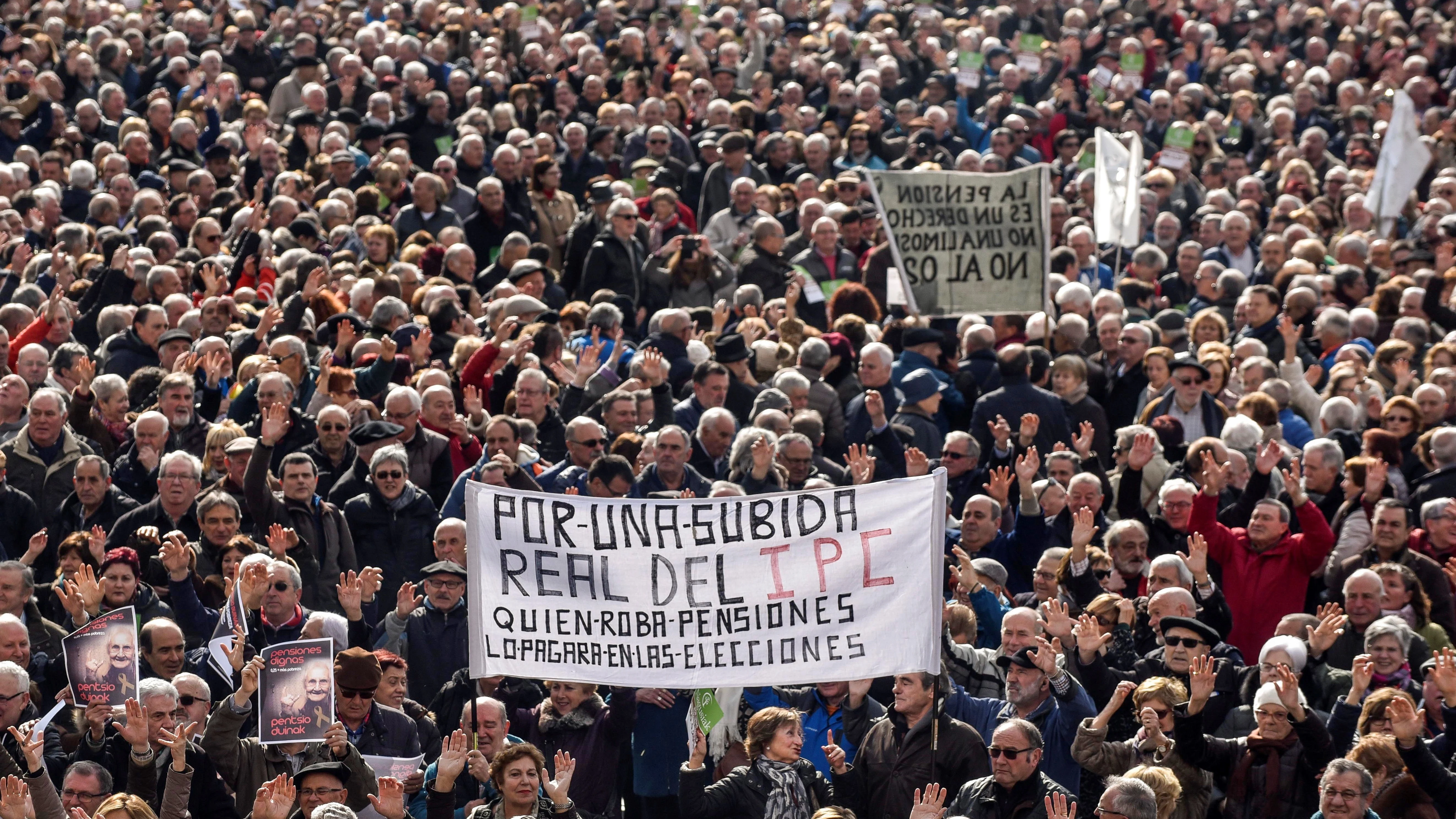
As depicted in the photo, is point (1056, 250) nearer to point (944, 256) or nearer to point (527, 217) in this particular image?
point (944, 256)

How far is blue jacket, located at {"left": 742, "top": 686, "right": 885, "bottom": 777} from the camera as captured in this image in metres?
9.88

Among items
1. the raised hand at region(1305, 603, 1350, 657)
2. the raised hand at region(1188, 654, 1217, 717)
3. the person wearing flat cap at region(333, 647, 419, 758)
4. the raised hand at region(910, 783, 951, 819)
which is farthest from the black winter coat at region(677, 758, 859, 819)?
the raised hand at region(1305, 603, 1350, 657)

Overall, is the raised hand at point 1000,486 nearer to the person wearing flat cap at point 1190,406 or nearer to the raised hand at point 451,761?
the person wearing flat cap at point 1190,406

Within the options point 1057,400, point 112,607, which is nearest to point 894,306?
point 1057,400

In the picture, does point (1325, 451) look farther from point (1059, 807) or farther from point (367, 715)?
Result: point (367, 715)

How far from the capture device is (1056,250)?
17047 mm

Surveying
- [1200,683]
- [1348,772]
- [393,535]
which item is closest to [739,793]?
[1200,683]

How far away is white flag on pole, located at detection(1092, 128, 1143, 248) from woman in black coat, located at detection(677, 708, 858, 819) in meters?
8.98

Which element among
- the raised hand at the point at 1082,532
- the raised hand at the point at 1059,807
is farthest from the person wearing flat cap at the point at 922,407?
the raised hand at the point at 1059,807

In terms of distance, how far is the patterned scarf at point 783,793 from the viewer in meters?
9.21

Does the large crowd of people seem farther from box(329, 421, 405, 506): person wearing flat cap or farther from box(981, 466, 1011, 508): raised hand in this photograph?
box(981, 466, 1011, 508): raised hand

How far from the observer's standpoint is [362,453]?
39.9 feet

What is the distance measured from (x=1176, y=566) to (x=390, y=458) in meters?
4.11

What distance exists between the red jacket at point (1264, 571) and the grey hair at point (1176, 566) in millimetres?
877
